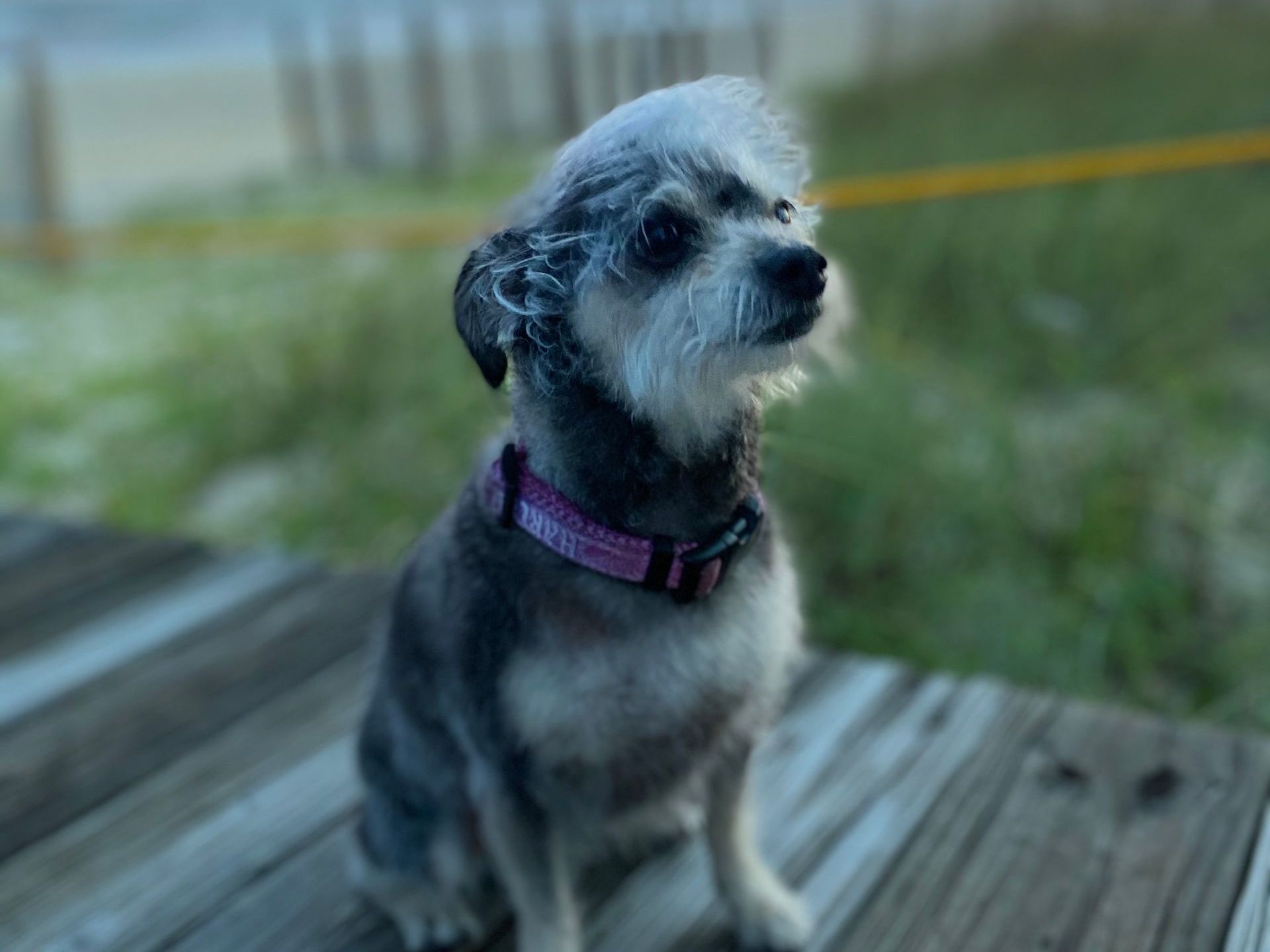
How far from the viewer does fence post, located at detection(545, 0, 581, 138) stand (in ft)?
22.9

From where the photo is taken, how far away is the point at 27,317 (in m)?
7.25

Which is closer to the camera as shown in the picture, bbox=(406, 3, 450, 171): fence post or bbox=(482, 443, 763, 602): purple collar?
bbox=(482, 443, 763, 602): purple collar

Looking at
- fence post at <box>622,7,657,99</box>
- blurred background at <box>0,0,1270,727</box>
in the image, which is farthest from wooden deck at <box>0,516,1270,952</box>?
fence post at <box>622,7,657,99</box>

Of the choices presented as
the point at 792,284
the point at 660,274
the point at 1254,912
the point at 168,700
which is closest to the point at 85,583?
the point at 168,700

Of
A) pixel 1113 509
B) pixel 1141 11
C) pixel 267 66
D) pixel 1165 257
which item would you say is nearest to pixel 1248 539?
pixel 1113 509

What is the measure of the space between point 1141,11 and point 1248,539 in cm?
650

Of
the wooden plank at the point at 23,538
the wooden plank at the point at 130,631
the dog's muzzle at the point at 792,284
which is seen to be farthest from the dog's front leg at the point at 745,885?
the wooden plank at the point at 23,538

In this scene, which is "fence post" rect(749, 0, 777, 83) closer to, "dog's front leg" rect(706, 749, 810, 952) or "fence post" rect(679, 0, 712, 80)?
"fence post" rect(679, 0, 712, 80)

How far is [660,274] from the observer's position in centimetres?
159

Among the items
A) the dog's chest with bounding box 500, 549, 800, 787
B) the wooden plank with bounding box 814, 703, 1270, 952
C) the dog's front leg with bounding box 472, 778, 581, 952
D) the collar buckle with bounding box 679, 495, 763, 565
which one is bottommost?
the wooden plank with bounding box 814, 703, 1270, 952

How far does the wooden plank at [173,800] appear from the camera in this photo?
2314mm

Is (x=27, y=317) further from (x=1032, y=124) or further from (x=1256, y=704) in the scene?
(x=1256, y=704)

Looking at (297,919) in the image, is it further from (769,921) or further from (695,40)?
(695,40)

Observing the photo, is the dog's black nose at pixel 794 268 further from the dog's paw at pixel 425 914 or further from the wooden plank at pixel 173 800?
the wooden plank at pixel 173 800
